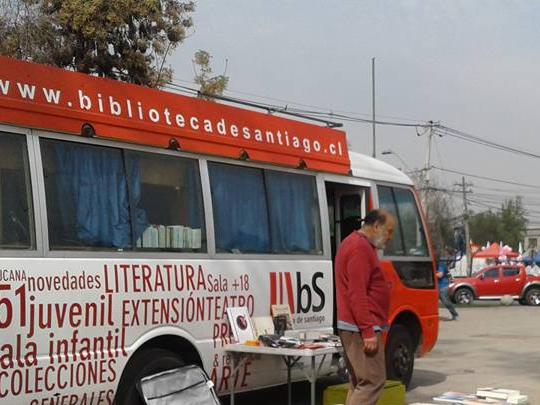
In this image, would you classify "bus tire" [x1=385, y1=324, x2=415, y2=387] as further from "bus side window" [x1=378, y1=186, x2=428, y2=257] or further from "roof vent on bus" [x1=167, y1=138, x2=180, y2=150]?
"roof vent on bus" [x1=167, y1=138, x2=180, y2=150]

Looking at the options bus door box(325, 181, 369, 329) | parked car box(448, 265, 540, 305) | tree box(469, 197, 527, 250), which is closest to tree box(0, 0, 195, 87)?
bus door box(325, 181, 369, 329)

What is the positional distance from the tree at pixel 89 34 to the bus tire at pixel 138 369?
27.2ft

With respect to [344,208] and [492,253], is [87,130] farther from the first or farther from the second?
[492,253]

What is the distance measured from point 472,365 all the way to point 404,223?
13.9 feet

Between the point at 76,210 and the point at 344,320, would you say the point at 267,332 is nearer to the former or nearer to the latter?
the point at 344,320

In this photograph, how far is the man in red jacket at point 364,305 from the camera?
6.05 m

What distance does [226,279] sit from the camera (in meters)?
7.22

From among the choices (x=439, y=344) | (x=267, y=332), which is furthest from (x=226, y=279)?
(x=439, y=344)

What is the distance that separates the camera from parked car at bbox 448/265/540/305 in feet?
107

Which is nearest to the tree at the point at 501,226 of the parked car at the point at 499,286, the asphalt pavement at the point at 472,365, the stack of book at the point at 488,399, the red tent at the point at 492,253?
the red tent at the point at 492,253

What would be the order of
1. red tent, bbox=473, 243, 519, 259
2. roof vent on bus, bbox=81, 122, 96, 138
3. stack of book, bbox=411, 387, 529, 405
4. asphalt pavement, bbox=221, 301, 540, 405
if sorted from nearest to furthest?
roof vent on bus, bbox=81, 122, 96, 138, stack of book, bbox=411, 387, 529, 405, asphalt pavement, bbox=221, 301, 540, 405, red tent, bbox=473, 243, 519, 259

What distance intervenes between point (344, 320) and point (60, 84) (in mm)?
2755

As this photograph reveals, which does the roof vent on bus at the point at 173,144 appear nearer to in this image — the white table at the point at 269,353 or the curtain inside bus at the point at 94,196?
the curtain inside bus at the point at 94,196

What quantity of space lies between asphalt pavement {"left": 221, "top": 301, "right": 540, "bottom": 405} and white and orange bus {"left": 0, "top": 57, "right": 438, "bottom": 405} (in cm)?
149
